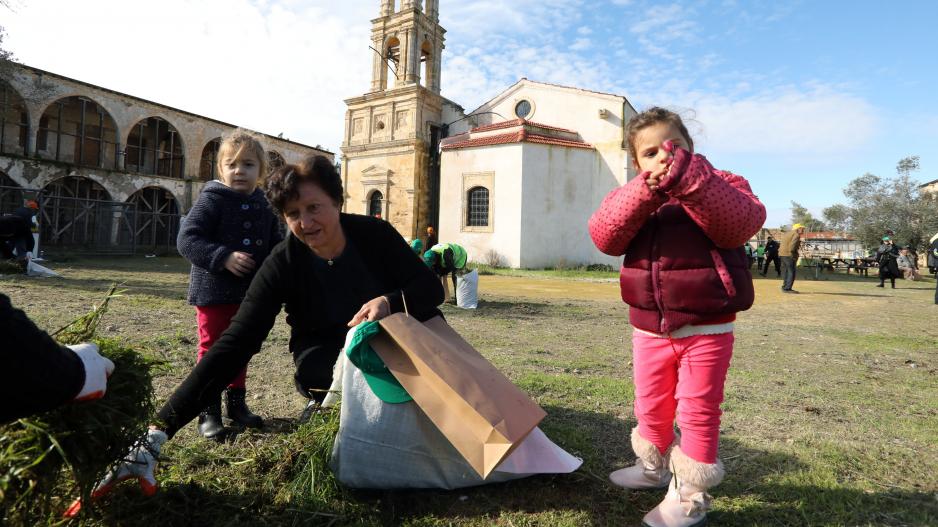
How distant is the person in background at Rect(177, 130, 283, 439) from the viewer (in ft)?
8.35

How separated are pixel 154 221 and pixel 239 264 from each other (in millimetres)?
24016

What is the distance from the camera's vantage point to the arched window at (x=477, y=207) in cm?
2286

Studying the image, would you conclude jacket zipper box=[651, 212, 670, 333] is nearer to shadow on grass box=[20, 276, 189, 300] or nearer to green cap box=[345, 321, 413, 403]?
green cap box=[345, 321, 413, 403]

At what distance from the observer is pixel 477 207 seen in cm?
2312

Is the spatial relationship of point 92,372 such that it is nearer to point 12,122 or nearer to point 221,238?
point 221,238

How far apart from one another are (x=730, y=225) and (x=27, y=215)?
43.2ft

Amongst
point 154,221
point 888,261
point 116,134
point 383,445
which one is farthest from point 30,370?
point 116,134

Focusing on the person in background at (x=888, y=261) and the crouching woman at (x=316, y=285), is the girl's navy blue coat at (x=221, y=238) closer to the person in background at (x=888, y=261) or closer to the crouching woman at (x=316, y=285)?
the crouching woman at (x=316, y=285)

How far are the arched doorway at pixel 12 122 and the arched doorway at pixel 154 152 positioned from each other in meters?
4.26

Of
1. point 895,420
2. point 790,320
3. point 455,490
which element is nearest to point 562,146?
point 790,320

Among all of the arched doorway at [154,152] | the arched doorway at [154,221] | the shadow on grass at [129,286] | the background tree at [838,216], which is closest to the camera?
the shadow on grass at [129,286]

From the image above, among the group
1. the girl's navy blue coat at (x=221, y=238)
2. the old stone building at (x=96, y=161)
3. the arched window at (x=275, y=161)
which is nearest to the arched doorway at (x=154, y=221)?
the old stone building at (x=96, y=161)

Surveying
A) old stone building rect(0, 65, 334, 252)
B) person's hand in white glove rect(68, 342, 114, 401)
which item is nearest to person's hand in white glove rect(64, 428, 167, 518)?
person's hand in white glove rect(68, 342, 114, 401)

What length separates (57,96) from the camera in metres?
20.6
